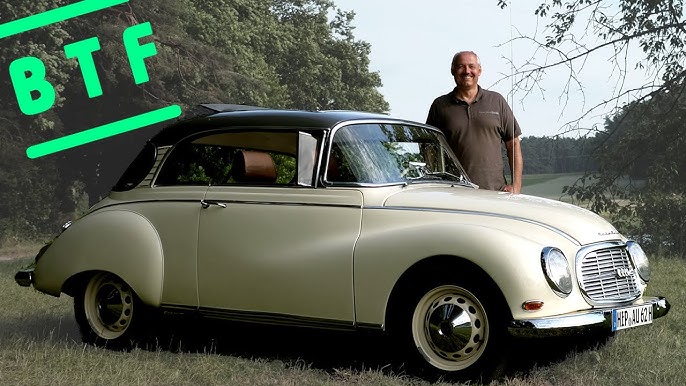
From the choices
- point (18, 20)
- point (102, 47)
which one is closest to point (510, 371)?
point (18, 20)

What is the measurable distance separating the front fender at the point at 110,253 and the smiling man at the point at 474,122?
2.62m

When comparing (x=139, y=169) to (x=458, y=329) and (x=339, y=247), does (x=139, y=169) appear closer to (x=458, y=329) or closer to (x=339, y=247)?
(x=339, y=247)

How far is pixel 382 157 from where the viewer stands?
23.0 feet

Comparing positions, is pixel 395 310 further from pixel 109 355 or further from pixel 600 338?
pixel 109 355

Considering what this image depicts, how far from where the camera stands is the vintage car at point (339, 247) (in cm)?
619

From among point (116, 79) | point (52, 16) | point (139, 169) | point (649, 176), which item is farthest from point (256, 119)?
point (116, 79)

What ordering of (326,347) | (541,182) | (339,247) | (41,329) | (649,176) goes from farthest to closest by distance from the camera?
(541,182), (649,176), (41,329), (326,347), (339,247)

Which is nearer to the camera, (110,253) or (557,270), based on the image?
(557,270)

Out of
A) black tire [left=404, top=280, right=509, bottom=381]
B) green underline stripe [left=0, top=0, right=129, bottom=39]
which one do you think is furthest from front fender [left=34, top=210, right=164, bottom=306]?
green underline stripe [left=0, top=0, right=129, bottom=39]

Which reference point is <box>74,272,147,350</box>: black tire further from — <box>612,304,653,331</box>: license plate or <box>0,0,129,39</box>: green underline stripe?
<box>0,0,129,39</box>: green underline stripe

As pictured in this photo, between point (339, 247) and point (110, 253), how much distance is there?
2.00 meters

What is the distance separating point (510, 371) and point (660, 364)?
115 cm

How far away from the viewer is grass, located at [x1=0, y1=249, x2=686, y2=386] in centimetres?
651

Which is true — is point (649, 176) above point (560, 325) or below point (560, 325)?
below
